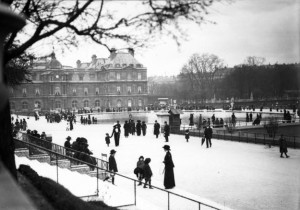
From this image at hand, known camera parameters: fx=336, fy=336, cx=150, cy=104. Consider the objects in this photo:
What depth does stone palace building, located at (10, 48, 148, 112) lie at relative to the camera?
61.6 metres

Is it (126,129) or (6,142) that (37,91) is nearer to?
(126,129)

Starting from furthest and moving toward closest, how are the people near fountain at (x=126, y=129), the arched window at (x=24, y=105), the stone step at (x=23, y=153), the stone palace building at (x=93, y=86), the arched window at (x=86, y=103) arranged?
1. the arched window at (x=86, y=103)
2. the stone palace building at (x=93, y=86)
3. the arched window at (x=24, y=105)
4. the people near fountain at (x=126, y=129)
5. the stone step at (x=23, y=153)

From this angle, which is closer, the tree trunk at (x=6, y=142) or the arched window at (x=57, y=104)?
the tree trunk at (x=6, y=142)

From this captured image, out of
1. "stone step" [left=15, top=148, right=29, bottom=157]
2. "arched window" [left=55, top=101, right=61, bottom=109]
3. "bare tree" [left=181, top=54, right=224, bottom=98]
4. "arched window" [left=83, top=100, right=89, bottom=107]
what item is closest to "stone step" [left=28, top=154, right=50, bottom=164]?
"stone step" [left=15, top=148, right=29, bottom=157]

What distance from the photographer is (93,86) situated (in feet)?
222

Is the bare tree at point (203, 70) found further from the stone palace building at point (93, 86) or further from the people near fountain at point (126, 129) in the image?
the people near fountain at point (126, 129)

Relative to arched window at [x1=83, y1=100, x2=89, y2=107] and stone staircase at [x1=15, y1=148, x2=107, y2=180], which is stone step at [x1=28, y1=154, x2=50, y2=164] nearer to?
stone staircase at [x1=15, y1=148, x2=107, y2=180]

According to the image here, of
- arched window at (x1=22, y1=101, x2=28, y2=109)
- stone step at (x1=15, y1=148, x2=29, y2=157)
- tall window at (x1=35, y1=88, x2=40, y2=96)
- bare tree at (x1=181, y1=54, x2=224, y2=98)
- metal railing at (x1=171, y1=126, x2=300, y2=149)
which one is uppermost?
bare tree at (x1=181, y1=54, x2=224, y2=98)

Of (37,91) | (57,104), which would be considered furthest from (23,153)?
(57,104)

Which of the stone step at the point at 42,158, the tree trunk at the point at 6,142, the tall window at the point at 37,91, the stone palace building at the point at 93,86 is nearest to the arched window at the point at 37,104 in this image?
the stone palace building at the point at 93,86

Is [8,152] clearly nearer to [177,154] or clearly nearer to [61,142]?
[177,154]

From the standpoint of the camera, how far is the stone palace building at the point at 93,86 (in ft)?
202

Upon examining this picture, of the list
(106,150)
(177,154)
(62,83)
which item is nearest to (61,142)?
(106,150)

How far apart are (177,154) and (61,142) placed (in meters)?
8.59
